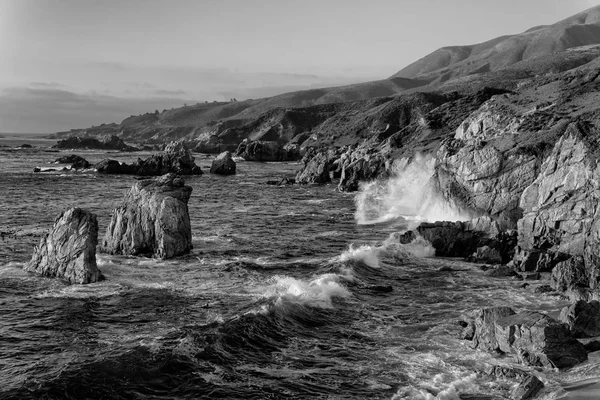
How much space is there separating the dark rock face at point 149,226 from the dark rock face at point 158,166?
86.5 meters

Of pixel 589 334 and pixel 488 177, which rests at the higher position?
pixel 488 177

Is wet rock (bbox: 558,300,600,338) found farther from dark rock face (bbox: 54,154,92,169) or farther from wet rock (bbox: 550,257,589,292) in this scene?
dark rock face (bbox: 54,154,92,169)

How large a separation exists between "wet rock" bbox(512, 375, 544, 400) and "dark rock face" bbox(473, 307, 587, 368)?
10.9 feet

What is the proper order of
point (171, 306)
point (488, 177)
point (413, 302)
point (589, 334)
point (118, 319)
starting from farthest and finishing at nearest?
point (488, 177) → point (413, 302) → point (171, 306) → point (118, 319) → point (589, 334)

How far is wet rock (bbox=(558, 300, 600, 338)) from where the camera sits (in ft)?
108

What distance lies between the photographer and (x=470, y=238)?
182 ft

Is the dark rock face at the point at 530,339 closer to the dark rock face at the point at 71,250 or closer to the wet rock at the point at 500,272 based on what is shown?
the wet rock at the point at 500,272

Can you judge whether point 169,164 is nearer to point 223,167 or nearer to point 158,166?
point 158,166

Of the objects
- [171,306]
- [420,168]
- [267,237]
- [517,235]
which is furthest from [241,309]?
[420,168]

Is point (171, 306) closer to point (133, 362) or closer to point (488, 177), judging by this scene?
point (133, 362)

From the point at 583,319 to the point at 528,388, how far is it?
9.66 metres

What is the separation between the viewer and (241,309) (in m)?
38.3

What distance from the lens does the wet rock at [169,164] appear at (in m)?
138

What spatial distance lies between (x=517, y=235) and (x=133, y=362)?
39961mm
